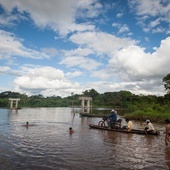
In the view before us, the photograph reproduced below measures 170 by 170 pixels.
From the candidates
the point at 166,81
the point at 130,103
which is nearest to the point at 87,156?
the point at 166,81

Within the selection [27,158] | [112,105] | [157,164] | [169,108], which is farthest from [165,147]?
[112,105]

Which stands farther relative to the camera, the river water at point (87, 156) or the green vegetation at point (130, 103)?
the green vegetation at point (130, 103)

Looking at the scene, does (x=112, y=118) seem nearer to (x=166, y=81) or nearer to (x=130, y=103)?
(x=166, y=81)

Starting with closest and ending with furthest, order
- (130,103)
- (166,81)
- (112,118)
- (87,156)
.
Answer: (87,156) → (112,118) → (166,81) → (130,103)

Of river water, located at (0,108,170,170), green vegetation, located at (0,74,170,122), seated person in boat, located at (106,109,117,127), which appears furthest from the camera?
green vegetation, located at (0,74,170,122)

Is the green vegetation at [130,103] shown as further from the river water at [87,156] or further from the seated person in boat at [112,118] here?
the river water at [87,156]

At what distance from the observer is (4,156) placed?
11.6 m

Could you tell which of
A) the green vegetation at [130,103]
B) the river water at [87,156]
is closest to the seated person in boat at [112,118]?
the river water at [87,156]

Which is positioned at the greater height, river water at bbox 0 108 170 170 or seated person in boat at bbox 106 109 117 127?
seated person in boat at bbox 106 109 117 127

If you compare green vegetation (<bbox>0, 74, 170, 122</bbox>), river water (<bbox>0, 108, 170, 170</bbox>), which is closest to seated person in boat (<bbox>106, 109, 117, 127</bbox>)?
river water (<bbox>0, 108, 170, 170</bbox>)

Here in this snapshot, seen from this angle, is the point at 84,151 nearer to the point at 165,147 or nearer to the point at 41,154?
the point at 41,154

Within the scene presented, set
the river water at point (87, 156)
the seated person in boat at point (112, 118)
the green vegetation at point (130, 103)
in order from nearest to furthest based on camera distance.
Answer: the river water at point (87, 156) → the seated person in boat at point (112, 118) → the green vegetation at point (130, 103)

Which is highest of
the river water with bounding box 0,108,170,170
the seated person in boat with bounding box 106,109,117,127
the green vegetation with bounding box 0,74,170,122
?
the green vegetation with bounding box 0,74,170,122

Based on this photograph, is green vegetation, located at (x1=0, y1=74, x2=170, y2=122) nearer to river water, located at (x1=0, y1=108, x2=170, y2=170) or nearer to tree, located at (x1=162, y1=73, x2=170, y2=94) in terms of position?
tree, located at (x1=162, y1=73, x2=170, y2=94)
